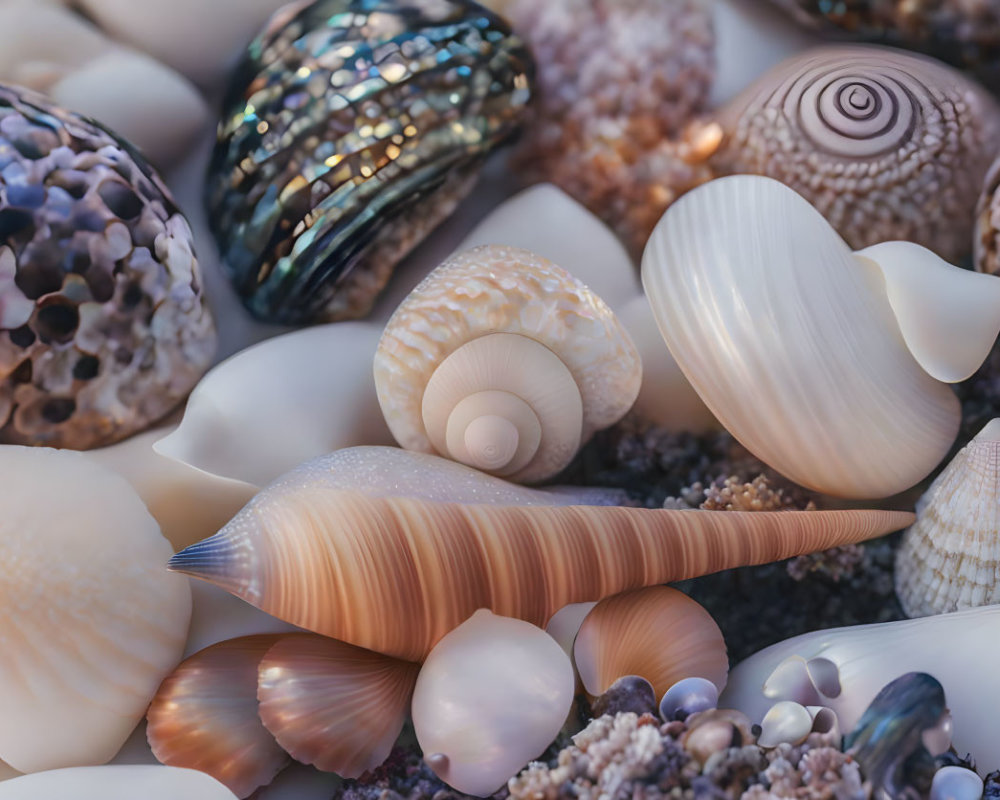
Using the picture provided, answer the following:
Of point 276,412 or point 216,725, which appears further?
point 276,412

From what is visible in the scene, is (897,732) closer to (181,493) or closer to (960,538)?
(960,538)

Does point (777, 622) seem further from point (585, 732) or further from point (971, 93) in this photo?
point (971, 93)

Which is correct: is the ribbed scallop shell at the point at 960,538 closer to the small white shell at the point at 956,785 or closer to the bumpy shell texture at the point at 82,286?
the small white shell at the point at 956,785

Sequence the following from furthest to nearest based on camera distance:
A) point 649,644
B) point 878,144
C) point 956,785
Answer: point 878,144 < point 649,644 < point 956,785

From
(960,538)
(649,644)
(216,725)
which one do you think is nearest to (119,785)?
(216,725)

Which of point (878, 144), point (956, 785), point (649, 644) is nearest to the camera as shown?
point (956, 785)

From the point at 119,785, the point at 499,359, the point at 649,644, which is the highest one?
the point at 499,359

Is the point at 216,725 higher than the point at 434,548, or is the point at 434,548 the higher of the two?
the point at 434,548

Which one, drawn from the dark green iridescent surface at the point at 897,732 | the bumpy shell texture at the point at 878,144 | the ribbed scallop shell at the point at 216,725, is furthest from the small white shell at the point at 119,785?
the bumpy shell texture at the point at 878,144
